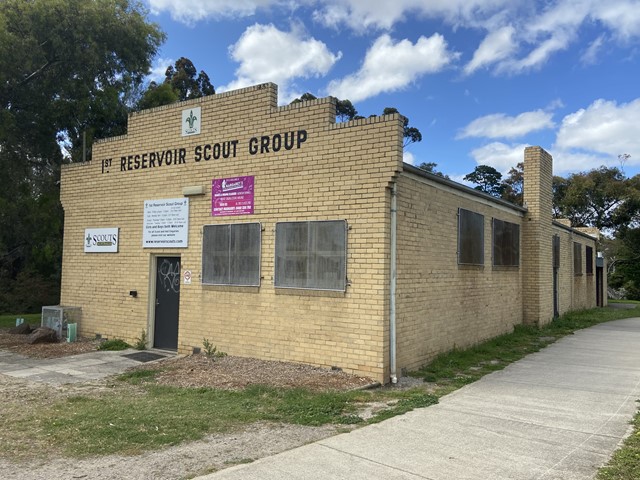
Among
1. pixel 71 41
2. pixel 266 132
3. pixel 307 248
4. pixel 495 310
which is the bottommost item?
pixel 495 310

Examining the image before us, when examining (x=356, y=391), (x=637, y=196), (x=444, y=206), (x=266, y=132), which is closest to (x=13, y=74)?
(x=266, y=132)

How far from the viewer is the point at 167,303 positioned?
1125 centimetres

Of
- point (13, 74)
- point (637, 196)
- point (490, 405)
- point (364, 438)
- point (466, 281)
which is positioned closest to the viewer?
point (364, 438)

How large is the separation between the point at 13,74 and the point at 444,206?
13668mm

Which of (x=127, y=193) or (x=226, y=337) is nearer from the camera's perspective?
(x=226, y=337)

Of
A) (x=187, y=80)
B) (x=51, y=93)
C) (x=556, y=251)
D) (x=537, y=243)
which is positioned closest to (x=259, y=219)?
(x=537, y=243)

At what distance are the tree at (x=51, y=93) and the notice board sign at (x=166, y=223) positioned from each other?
288 inches

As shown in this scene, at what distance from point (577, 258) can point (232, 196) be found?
56.9 feet

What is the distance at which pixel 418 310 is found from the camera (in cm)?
920

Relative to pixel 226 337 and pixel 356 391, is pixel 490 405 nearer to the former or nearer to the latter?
pixel 356 391

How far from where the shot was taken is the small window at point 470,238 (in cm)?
1113

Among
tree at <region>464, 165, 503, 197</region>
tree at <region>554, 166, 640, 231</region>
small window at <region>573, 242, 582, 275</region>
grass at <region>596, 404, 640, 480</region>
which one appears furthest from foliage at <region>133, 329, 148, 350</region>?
tree at <region>464, 165, 503, 197</region>

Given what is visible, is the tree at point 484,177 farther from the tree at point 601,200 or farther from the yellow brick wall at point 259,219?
the yellow brick wall at point 259,219

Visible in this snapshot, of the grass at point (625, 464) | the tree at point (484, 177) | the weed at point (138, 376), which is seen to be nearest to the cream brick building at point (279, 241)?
the weed at point (138, 376)
